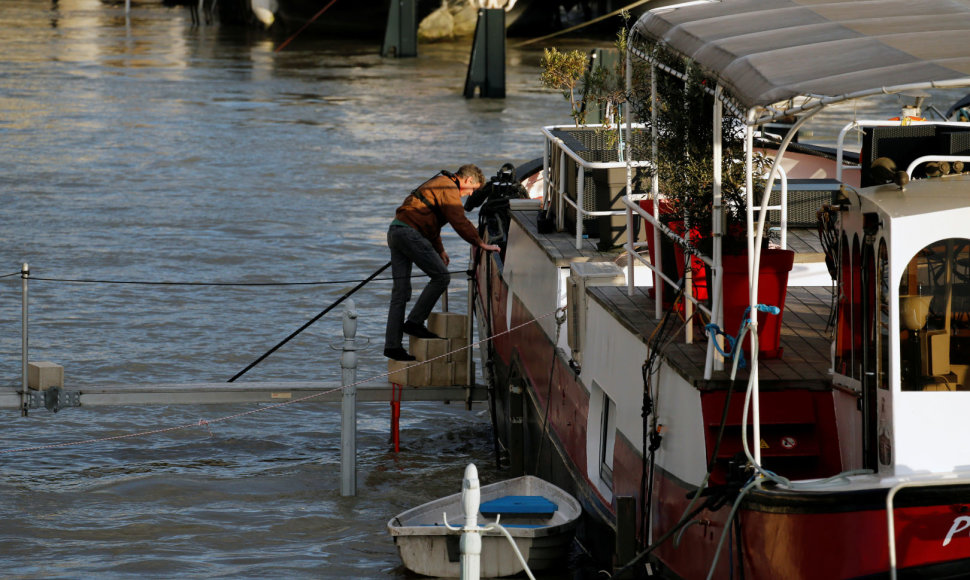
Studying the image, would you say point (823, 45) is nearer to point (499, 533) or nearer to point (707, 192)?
point (707, 192)

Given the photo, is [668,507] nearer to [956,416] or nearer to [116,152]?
[956,416]

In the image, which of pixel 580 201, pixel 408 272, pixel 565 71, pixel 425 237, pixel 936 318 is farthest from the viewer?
pixel 565 71

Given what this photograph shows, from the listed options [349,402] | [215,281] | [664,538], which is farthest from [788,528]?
[215,281]

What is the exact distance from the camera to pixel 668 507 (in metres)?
7.76

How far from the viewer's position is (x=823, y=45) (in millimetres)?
6871

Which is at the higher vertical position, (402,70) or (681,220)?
(681,220)

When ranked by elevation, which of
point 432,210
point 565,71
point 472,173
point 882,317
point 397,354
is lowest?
point 397,354

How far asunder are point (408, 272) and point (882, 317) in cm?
621

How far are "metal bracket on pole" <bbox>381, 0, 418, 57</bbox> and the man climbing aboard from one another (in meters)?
36.9

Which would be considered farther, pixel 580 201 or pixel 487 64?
pixel 487 64

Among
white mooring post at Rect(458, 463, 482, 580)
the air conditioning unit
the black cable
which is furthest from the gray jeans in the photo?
white mooring post at Rect(458, 463, 482, 580)

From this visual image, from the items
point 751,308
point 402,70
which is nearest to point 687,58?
point 751,308

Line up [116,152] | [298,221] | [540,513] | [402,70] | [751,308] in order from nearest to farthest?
1. [751,308]
2. [540,513]
3. [298,221]
4. [116,152]
5. [402,70]

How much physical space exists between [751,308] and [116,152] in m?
26.2
